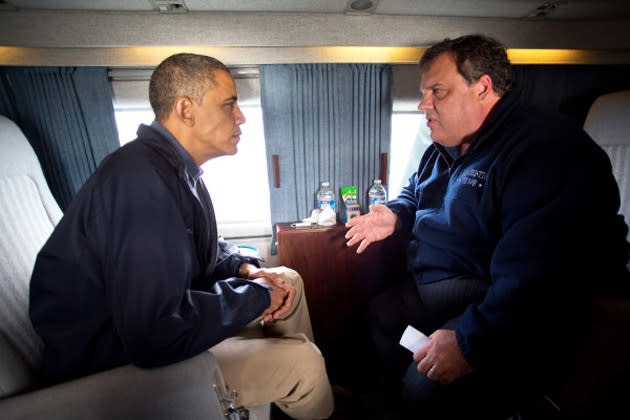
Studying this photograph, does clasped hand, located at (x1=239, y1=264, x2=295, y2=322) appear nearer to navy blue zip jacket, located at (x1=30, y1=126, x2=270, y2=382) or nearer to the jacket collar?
navy blue zip jacket, located at (x1=30, y1=126, x2=270, y2=382)

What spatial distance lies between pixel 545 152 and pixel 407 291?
2.84 feet

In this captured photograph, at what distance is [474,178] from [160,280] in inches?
43.7

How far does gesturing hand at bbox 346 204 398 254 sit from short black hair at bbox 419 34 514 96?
2.27 feet

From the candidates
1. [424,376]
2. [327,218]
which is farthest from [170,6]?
[424,376]

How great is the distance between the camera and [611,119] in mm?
1881

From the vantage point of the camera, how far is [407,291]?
140cm

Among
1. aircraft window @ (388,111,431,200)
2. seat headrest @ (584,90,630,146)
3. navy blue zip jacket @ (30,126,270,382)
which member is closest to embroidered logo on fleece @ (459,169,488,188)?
navy blue zip jacket @ (30,126,270,382)

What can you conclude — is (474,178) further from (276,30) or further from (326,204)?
(276,30)

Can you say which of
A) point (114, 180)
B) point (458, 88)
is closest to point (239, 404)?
point (114, 180)

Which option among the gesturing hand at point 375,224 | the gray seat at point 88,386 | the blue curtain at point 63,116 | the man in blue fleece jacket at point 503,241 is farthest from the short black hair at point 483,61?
the blue curtain at point 63,116

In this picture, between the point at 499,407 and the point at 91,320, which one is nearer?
the point at 91,320

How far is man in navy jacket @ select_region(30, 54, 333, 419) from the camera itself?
695 mm

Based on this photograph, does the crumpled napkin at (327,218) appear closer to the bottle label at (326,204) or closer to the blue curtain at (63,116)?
the bottle label at (326,204)

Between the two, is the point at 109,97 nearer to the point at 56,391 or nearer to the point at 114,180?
the point at 114,180
